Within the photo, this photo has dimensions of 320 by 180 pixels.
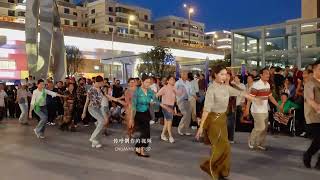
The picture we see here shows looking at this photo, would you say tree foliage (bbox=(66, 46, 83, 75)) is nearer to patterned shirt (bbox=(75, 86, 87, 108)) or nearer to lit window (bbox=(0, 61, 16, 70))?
lit window (bbox=(0, 61, 16, 70))

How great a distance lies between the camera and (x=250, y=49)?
24.6m

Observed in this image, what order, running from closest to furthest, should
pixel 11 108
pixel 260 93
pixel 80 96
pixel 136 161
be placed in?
1. pixel 136 161
2. pixel 260 93
3. pixel 80 96
4. pixel 11 108

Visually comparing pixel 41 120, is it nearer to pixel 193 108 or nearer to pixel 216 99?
pixel 193 108

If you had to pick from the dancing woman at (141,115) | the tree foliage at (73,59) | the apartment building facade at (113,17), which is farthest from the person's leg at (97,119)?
the apartment building facade at (113,17)

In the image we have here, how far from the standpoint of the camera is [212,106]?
6.60 m

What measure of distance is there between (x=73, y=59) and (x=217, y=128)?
1870 inches

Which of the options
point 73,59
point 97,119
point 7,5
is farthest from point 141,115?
point 7,5

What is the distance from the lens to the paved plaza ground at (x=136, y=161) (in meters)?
7.05

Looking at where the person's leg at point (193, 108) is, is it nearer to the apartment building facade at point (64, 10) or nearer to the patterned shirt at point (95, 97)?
the patterned shirt at point (95, 97)

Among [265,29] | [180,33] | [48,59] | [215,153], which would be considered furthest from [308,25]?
[180,33]

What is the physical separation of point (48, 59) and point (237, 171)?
49.0 feet

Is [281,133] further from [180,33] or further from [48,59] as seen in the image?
[180,33]

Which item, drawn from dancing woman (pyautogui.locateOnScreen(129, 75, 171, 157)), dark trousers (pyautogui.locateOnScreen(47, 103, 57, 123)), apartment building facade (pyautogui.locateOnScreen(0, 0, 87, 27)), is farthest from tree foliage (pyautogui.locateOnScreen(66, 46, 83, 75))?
dancing woman (pyautogui.locateOnScreen(129, 75, 171, 157))

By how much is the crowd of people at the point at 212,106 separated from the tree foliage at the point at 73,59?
114 feet
